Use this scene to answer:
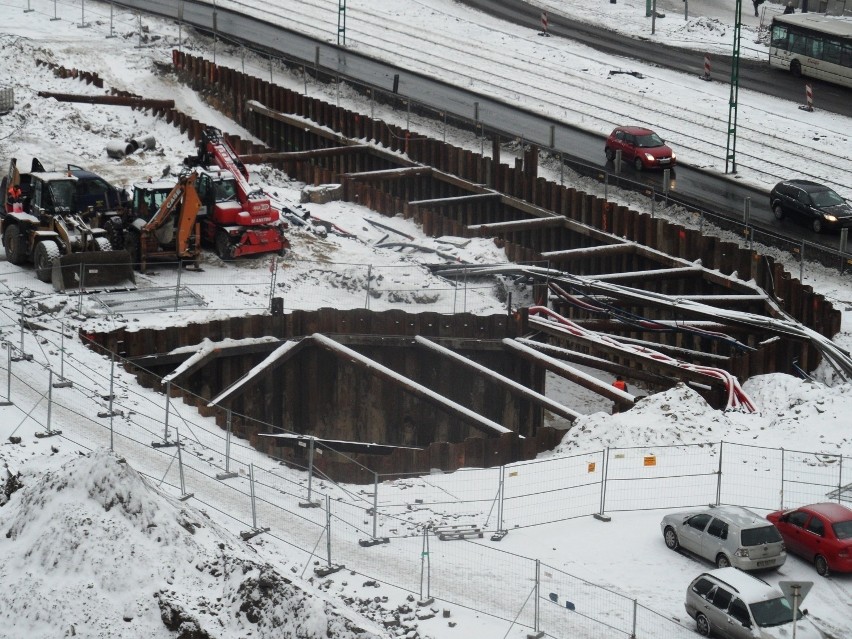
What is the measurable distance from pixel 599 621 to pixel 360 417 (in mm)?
15909

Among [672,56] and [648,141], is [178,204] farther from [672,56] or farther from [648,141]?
[672,56]

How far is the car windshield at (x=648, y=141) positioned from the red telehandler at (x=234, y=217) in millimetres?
16341

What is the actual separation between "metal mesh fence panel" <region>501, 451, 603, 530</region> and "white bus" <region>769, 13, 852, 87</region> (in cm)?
3916

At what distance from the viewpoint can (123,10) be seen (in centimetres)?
6706

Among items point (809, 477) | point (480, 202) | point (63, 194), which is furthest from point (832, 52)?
point (809, 477)

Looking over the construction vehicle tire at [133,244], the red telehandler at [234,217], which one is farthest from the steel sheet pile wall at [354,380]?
the red telehandler at [234,217]

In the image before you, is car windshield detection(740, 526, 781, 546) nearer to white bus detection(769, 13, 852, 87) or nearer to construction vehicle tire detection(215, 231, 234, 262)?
construction vehicle tire detection(215, 231, 234, 262)

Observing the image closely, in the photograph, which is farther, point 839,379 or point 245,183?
point 245,183

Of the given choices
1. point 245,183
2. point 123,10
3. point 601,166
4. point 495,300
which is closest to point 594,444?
point 495,300

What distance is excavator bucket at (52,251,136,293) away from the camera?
3794 cm

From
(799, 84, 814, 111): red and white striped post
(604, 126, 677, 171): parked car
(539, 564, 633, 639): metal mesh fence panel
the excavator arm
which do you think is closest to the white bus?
(799, 84, 814, 111): red and white striped post

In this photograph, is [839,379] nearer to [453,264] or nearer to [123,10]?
[453,264]

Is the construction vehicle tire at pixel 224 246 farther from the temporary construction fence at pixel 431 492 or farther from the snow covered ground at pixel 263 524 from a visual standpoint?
the temporary construction fence at pixel 431 492

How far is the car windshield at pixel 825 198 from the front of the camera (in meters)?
48.3
